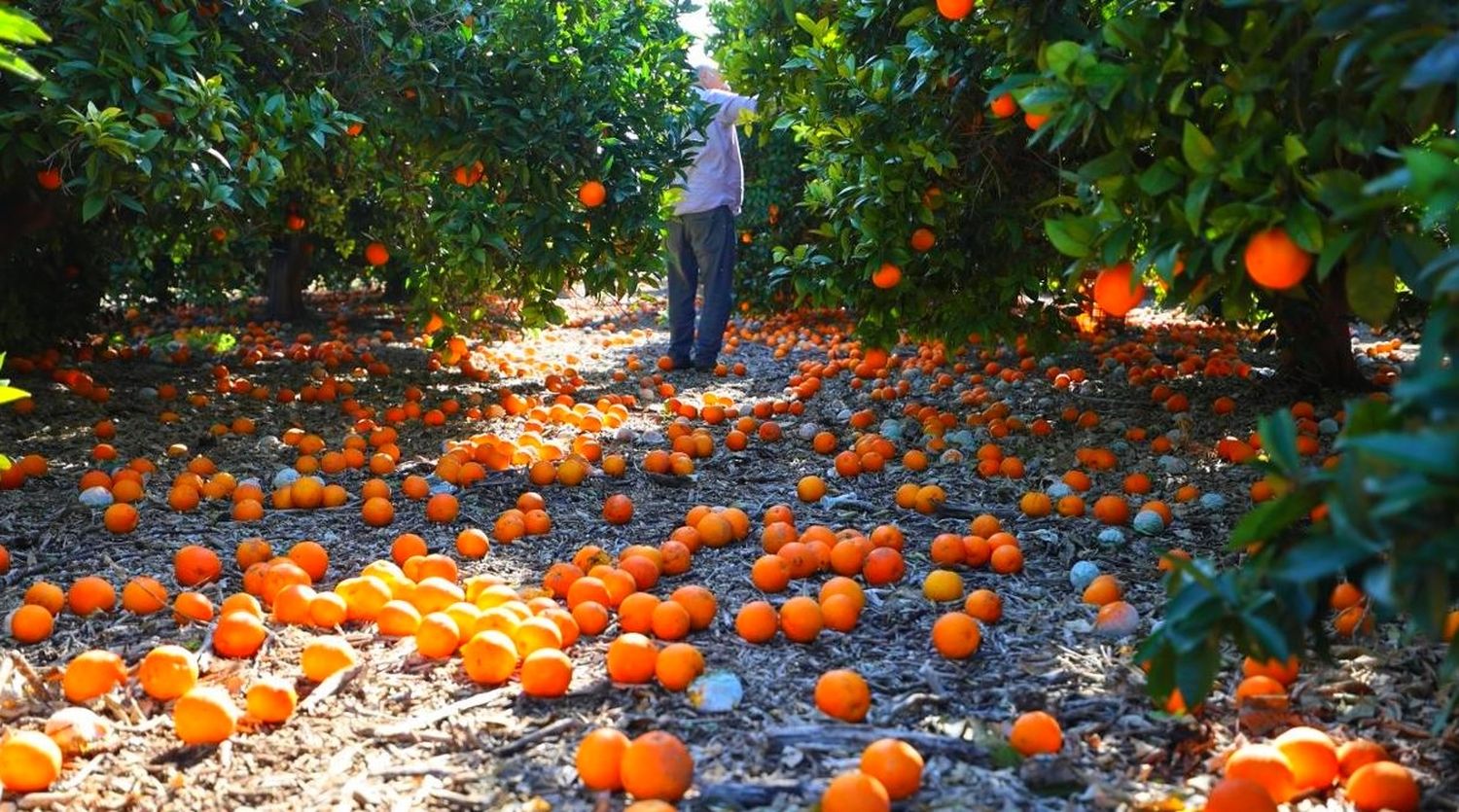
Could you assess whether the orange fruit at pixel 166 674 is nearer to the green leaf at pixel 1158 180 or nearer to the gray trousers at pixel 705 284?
the green leaf at pixel 1158 180

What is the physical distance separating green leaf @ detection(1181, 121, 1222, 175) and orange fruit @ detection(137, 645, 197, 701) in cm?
261

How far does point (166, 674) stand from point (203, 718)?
0.29 metres

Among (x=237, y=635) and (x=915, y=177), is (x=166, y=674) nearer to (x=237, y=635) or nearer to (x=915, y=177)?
(x=237, y=635)

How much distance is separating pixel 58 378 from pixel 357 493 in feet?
9.20

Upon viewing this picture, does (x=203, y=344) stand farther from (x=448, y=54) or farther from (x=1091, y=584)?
(x=1091, y=584)

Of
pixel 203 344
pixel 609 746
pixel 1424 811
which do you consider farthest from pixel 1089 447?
pixel 203 344

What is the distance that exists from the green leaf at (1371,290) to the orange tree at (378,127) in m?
3.81

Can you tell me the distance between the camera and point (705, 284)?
8602mm

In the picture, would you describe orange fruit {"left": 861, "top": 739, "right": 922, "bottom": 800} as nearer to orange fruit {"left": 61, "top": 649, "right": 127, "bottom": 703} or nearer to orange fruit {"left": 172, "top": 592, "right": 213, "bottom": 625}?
orange fruit {"left": 61, "top": 649, "right": 127, "bottom": 703}

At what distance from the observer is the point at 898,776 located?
219 cm

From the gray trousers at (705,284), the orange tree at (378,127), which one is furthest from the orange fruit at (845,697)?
the gray trousers at (705,284)

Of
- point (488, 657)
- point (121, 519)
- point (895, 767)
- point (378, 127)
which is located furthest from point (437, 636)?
point (378, 127)

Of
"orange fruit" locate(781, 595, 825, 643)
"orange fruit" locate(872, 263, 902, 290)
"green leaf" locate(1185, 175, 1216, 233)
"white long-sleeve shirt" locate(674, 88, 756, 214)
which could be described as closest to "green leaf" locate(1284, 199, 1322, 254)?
"green leaf" locate(1185, 175, 1216, 233)

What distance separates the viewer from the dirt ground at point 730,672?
7.72 feet
